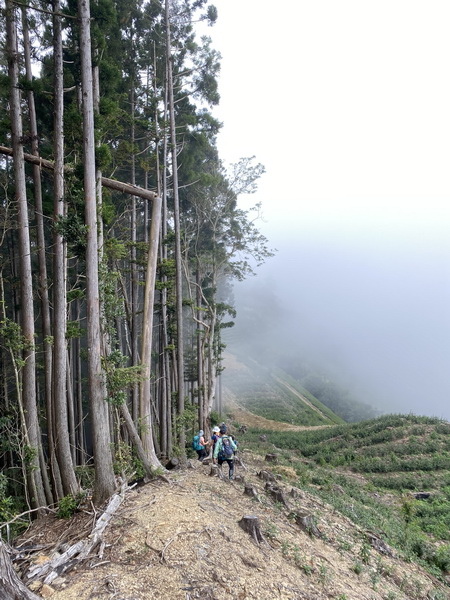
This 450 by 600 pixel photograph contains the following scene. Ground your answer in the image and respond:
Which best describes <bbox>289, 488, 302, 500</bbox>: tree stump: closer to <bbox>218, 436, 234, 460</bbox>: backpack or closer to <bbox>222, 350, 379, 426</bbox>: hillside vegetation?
<bbox>218, 436, 234, 460</bbox>: backpack

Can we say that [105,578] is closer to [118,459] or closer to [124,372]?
[124,372]

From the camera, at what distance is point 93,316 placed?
21.2ft

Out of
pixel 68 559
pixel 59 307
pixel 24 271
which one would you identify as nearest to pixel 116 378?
pixel 59 307

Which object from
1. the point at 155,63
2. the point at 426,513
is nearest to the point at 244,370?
the point at 426,513

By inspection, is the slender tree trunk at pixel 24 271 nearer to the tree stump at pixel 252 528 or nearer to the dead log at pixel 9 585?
the tree stump at pixel 252 528

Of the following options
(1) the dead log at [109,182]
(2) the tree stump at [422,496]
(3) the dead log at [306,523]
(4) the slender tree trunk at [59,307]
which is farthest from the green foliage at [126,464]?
(2) the tree stump at [422,496]

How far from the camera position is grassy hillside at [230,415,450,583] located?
9.36 metres

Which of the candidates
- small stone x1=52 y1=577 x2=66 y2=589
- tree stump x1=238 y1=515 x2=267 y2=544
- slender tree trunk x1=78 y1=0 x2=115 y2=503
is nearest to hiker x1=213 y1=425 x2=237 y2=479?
tree stump x1=238 y1=515 x2=267 y2=544

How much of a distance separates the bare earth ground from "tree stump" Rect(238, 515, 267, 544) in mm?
101

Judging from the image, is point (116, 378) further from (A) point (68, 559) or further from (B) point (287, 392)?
(B) point (287, 392)

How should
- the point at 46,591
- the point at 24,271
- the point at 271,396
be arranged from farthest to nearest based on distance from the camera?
the point at 271,396 → the point at 24,271 → the point at 46,591

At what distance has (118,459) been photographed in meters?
7.84

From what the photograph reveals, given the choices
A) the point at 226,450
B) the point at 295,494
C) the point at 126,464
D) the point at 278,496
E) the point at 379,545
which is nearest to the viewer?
the point at 379,545

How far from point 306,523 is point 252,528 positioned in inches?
72.6
